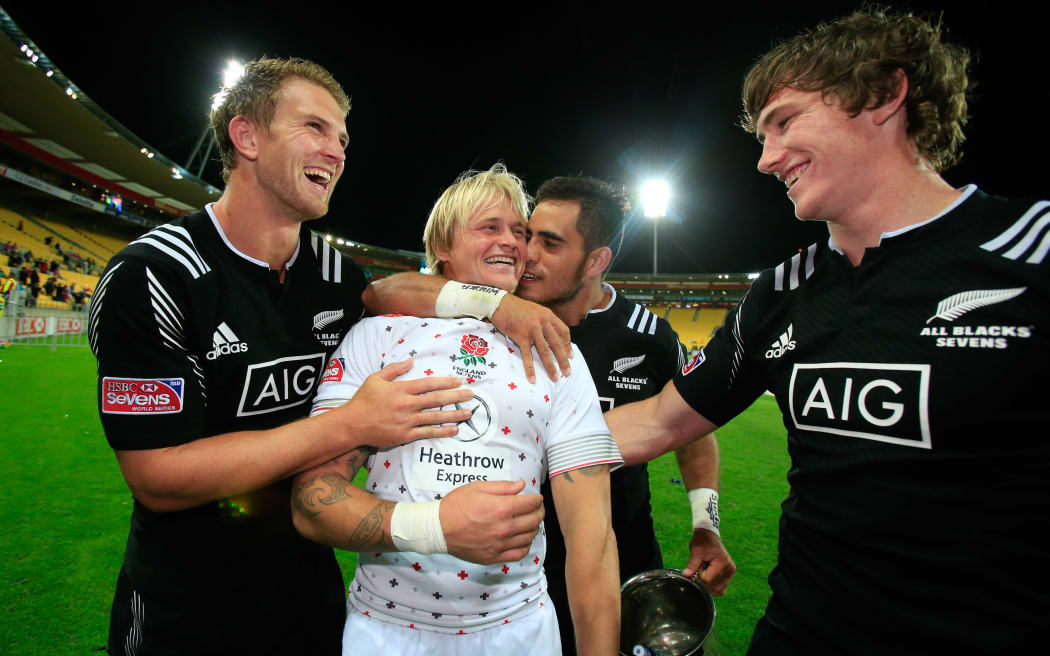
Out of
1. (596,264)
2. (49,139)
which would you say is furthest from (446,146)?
(596,264)

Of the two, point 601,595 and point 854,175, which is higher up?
point 854,175

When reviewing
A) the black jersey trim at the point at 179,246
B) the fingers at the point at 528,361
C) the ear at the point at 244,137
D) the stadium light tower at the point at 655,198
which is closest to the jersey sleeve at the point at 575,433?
the fingers at the point at 528,361

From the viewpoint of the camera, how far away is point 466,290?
89.4 inches

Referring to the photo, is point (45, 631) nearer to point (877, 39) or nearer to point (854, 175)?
point (854, 175)

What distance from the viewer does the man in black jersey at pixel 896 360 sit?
146cm

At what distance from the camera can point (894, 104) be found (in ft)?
6.47

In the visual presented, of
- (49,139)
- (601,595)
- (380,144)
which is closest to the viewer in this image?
(601,595)

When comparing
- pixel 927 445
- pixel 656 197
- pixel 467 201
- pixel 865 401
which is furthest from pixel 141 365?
pixel 656 197

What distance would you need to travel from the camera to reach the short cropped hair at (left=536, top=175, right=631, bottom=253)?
11.7ft

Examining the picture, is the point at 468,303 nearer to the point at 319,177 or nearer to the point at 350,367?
the point at 350,367

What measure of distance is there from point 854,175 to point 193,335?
268 cm

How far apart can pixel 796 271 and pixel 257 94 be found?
8.91 feet

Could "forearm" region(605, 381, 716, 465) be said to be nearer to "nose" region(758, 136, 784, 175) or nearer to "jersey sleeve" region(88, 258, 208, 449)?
"nose" region(758, 136, 784, 175)

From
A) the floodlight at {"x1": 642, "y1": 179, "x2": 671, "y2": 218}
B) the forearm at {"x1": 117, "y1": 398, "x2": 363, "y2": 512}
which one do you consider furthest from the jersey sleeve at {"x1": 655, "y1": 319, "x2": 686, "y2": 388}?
the floodlight at {"x1": 642, "y1": 179, "x2": 671, "y2": 218}
